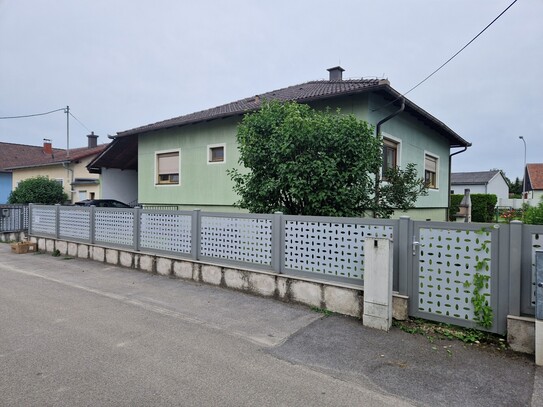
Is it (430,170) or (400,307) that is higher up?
(430,170)

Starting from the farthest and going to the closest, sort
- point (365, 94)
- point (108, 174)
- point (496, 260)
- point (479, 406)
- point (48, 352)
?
point (108, 174) < point (365, 94) < point (496, 260) < point (48, 352) < point (479, 406)

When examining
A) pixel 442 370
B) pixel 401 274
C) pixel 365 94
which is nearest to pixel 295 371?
pixel 442 370

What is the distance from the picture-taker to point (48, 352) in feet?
11.8

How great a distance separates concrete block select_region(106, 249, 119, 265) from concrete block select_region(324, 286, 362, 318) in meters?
5.34

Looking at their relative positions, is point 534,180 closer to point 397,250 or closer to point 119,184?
point 119,184

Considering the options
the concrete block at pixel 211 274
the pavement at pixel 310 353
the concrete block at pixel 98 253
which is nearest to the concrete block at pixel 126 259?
the concrete block at pixel 98 253

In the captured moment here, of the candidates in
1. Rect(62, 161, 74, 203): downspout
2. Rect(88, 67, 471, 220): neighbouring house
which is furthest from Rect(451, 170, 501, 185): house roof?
Rect(62, 161, 74, 203): downspout

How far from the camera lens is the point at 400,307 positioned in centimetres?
453

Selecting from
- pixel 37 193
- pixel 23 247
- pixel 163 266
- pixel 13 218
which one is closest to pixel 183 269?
pixel 163 266

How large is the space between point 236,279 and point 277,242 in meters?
1.05

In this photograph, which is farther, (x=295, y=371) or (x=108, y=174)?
(x=108, y=174)

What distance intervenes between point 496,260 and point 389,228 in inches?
49.7

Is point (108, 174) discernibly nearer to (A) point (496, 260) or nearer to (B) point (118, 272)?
(B) point (118, 272)

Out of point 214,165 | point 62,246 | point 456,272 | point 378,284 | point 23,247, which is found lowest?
point 23,247
